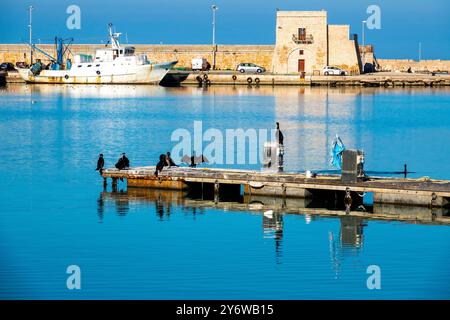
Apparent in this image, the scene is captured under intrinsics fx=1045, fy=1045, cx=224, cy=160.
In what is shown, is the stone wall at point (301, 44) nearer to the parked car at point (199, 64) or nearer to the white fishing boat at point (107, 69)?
the parked car at point (199, 64)

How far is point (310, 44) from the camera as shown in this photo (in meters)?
78.2

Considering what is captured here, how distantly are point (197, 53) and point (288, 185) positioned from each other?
6217cm

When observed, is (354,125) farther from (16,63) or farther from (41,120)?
(16,63)

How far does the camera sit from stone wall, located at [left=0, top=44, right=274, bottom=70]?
84.1 m

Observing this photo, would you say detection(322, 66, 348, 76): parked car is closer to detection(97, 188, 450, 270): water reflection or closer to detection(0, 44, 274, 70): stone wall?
detection(0, 44, 274, 70): stone wall

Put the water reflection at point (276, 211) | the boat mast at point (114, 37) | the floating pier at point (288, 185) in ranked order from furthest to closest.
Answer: the boat mast at point (114, 37), the floating pier at point (288, 185), the water reflection at point (276, 211)

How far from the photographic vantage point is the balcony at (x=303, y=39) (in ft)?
256

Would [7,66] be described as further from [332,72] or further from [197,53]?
[332,72]

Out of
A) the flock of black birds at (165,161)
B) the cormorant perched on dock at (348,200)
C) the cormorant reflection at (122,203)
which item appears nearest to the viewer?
the cormorant reflection at (122,203)

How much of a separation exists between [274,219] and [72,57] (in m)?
67.3

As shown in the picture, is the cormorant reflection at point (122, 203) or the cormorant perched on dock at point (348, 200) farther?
the cormorant perched on dock at point (348, 200)

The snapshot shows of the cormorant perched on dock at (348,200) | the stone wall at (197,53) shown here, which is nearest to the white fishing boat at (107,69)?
the stone wall at (197,53)

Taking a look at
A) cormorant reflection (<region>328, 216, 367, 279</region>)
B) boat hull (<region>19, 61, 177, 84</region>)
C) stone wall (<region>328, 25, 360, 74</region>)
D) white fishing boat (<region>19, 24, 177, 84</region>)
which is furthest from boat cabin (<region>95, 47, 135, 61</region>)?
cormorant reflection (<region>328, 216, 367, 279</region>)

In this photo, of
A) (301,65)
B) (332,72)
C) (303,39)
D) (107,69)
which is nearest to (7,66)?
(107,69)
